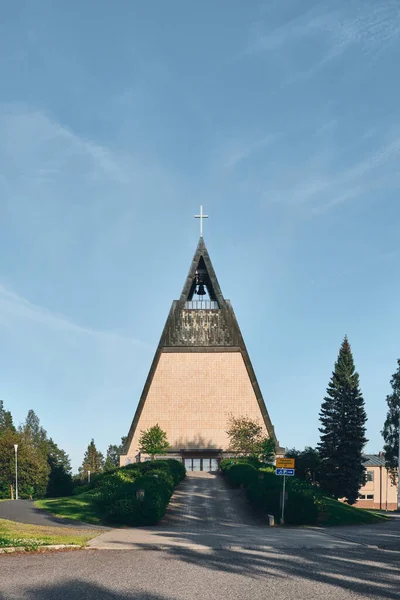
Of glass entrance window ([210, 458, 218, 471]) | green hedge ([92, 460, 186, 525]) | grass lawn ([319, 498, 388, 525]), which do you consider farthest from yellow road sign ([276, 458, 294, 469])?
→ glass entrance window ([210, 458, 218, 471])

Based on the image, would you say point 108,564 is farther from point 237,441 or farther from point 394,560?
point 237,441

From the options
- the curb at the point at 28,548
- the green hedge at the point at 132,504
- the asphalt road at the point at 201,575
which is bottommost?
the green hedge at the point at 132,504

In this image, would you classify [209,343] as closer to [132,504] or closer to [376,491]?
[376,491]

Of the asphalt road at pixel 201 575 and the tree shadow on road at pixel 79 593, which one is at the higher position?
the tree shadow on road at pixel 79 593

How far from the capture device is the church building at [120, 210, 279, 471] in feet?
201

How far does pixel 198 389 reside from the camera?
6303 centimetres

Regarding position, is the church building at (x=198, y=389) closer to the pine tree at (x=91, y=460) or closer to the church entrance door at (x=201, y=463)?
the church entrance door at (x=201, y=463)

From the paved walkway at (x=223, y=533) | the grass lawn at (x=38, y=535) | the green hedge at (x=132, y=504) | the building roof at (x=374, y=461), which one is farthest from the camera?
Result: the building roof at (x=374, y=461)

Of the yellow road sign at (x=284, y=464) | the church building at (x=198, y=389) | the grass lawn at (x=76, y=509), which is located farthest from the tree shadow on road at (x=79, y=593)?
the church building at (x=198, y=389)

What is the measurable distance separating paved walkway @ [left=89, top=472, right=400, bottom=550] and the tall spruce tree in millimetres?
27533

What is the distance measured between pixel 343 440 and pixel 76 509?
37136mm

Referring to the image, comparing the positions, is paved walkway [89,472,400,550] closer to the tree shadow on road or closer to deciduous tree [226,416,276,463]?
the tree shadow on road

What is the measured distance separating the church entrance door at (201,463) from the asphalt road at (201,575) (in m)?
46.0

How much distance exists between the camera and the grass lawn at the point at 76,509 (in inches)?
971
